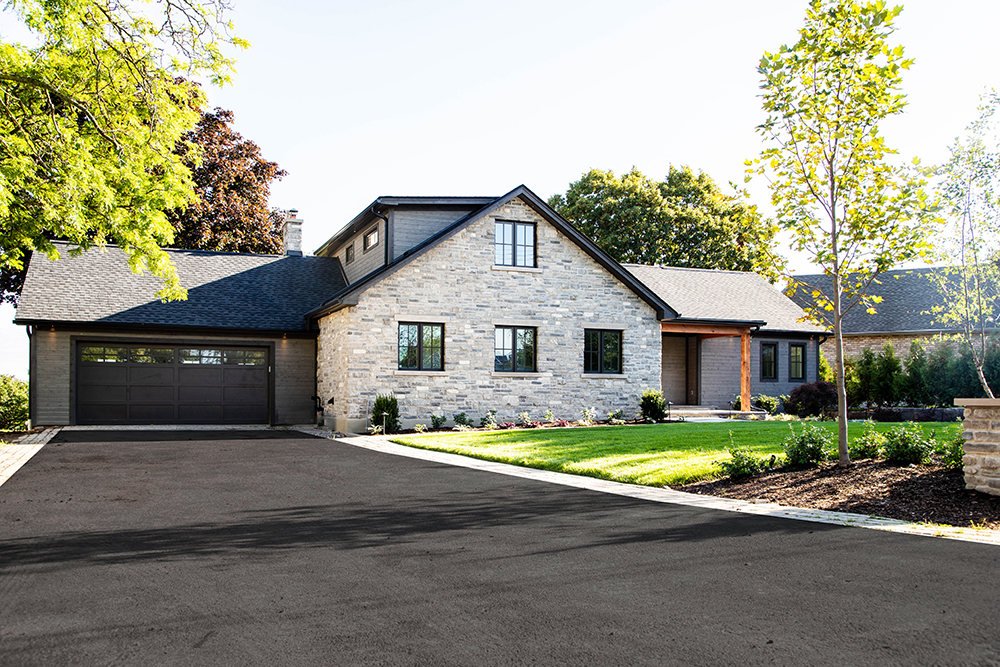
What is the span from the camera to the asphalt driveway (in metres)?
3.96

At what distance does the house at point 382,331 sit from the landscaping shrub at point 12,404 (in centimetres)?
66

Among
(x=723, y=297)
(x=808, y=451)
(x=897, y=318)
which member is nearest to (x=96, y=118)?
(x=808, y=451)

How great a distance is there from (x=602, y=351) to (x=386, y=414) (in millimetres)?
6776

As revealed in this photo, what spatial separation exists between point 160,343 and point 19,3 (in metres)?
10.4

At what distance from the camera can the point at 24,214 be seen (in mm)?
13305

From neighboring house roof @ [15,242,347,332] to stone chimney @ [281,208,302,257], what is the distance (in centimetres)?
148

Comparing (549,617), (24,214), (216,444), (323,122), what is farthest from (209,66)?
(549,617)

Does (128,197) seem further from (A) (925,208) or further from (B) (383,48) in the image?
(A) (925,208)

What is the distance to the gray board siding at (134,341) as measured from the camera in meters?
20.2

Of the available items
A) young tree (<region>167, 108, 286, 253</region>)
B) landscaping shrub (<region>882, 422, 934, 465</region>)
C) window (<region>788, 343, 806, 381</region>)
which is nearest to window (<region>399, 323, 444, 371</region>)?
landscaping shrub (<region>882, 422, 934, 465</region>)

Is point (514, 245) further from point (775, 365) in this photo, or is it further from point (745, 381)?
point (775, 365)

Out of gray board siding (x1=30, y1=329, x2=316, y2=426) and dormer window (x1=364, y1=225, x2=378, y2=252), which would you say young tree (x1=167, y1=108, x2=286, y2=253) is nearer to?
dormer window (x1=364, y1=225, x2=378, y2=252)

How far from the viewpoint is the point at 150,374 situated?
21.3 m

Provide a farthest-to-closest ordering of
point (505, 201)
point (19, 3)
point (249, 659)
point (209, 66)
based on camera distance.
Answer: point (505, 201), point (209, 66), point (19, 3), point (249, 659)
